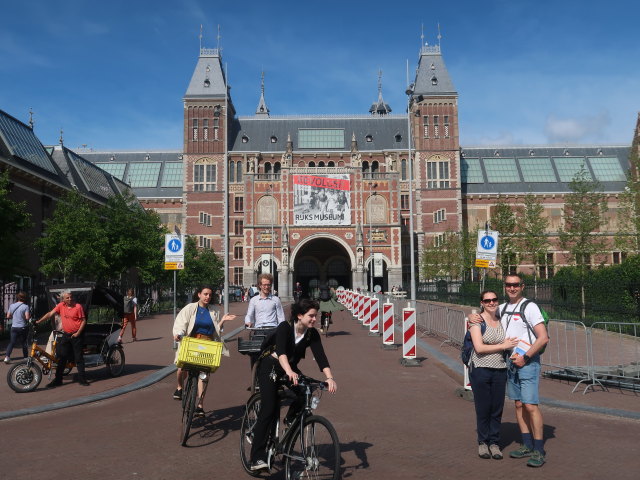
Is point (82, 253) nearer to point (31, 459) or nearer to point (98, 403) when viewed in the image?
point (98, 403)

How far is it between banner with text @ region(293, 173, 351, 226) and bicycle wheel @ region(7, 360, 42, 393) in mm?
43611

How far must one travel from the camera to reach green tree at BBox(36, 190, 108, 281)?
83.0 ft

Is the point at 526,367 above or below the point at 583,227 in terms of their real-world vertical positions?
below

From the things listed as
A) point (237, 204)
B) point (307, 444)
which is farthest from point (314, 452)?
point (237, 204)

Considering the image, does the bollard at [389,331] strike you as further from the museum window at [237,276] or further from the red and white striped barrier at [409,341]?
the museum window at [237,276]

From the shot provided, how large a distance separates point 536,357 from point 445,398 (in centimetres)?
338

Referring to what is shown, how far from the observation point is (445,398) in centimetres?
882

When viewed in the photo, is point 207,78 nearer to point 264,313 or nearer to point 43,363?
point 43,363

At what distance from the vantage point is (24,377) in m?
9.57

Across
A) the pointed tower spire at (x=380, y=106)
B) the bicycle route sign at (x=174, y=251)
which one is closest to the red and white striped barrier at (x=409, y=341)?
the bicycle route sign at (x=174, y=251)

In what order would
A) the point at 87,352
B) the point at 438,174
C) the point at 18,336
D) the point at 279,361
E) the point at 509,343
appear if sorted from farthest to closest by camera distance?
the point at 438,174 → the point at 18,336 → the point at 87,352 → the point at 509,343 → the point at 279,361

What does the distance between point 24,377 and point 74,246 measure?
17.4 m

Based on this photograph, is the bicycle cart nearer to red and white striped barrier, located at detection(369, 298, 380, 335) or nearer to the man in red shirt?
the man in red shirt

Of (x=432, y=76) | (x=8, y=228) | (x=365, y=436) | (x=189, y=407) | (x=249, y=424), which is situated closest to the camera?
(x=249, y=424)
